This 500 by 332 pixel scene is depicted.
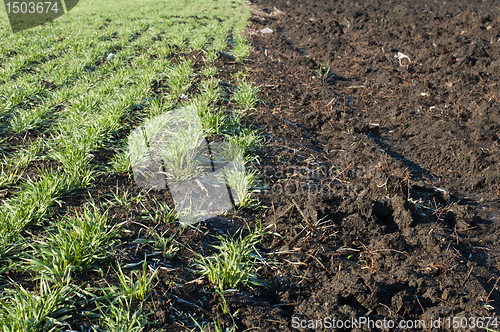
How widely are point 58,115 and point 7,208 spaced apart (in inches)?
88.0

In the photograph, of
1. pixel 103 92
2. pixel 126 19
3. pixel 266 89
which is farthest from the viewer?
pixel 126 19

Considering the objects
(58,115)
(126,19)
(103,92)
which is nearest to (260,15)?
(126,19)

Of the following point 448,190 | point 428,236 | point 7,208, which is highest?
point 7,208

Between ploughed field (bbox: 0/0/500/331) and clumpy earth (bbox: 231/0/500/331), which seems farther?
clumpy earth (bbox: 231/0/500/331)

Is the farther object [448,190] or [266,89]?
[266,89]

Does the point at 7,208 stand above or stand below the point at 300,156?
above

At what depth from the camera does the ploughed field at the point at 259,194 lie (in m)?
2.02

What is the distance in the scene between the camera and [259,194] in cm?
318

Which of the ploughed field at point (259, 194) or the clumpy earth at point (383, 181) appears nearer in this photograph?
the ploughed field at point (259, 194)

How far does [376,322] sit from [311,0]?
15.0m

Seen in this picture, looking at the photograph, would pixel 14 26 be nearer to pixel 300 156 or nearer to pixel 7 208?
pixel 7 208

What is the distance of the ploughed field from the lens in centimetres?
202

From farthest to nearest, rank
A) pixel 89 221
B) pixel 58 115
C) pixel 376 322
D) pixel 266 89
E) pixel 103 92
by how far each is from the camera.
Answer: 1. pixel 266 89
2. pixel 103 92
3. pixel 58 115
4. pixel 89 221
5. pixel 376 322

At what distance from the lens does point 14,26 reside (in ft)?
31.1
